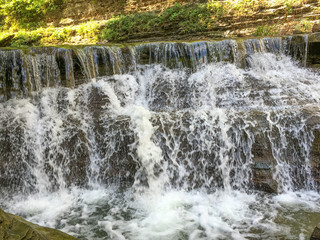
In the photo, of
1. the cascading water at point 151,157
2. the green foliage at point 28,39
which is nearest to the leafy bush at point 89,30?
the green foliage at point 28,39

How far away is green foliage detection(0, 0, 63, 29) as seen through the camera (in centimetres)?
1482

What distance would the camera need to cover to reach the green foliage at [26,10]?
14824 mm

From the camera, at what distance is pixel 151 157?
16.4 ft

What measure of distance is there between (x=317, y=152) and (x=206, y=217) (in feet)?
7.89

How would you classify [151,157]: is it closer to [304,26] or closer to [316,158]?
[316,158]

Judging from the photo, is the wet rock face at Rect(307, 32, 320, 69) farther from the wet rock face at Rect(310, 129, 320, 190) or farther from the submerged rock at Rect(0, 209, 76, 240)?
the submerged rock at Rect(0, 209, 76, 240)

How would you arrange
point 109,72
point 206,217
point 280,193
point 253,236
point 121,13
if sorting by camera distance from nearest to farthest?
point 253,236 → point 206,217 → point 280,193 → point 109,72 → point 121,13

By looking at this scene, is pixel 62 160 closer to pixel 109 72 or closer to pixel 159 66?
pixel 109 72

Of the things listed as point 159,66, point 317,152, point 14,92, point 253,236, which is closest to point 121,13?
point 159,66

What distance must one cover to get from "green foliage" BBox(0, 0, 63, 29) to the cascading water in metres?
9.94

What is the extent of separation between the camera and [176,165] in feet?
16.6

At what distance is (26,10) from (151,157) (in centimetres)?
1417

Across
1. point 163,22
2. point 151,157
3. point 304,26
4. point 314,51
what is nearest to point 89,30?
point 163,22

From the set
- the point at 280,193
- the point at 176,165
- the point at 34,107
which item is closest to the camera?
the point at 280,193
